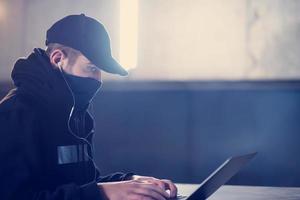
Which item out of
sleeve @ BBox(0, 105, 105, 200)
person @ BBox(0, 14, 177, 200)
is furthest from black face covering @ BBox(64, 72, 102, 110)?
sleeve @ BBox(0, 105, 105, 200)

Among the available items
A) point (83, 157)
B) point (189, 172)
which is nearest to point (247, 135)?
point (189, 172)

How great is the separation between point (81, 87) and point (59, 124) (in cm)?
13

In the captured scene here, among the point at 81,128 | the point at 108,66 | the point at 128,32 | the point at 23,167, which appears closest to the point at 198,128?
the point at 128,32

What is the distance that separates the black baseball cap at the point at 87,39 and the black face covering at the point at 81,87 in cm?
7

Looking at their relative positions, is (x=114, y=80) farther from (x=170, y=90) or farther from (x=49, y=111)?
(x=49, y=111)

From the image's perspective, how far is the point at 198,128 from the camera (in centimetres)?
329

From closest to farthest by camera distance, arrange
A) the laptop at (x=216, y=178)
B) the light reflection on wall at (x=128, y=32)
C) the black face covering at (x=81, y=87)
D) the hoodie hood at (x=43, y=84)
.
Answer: the laptop at (x=216, y=178) < the hoodie hood at (x=43, y=84) < the black face covering at (x=81, y=87) < the light reflection on wall at (x=128, y=32)

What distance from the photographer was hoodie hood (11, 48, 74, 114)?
4.23ft

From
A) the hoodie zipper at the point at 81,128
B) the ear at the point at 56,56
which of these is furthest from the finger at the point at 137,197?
the ear at the point at 56,56

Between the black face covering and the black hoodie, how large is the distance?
4cm

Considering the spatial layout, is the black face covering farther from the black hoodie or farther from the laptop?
the laptop

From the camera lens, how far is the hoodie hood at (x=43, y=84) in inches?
50.8

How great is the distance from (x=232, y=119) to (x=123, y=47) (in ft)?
2.74

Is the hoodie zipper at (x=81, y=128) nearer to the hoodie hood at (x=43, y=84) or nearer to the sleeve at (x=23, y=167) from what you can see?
the hoodie hood at (x=43, y=84)
